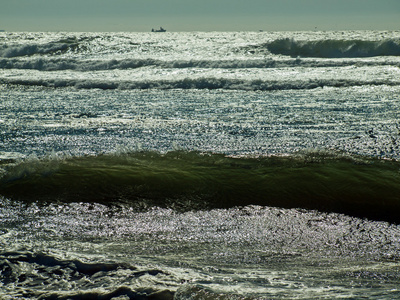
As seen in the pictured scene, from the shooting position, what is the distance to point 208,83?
2134cm

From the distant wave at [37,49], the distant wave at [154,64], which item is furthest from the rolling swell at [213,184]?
the distant wave at [37,49]

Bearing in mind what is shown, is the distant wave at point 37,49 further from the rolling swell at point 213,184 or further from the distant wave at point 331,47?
the rolling swell at point 213,184

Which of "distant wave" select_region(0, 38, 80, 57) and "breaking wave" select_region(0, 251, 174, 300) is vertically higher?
"distant wave" select_region(0, 38, 80, 57)

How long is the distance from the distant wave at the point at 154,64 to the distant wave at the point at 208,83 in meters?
6.40

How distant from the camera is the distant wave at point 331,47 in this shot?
3481cm

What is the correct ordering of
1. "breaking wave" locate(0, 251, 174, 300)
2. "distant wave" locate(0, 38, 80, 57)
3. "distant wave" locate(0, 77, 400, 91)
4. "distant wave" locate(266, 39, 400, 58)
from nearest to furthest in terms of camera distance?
"breaking wave" locate(0, 251, 174, 300)
"distant wave" locate(0, 77, 400, 91)
"distant wave" locate(266, 39, 400, 58)
"distant wave" locate(0, 38, 80, 57)

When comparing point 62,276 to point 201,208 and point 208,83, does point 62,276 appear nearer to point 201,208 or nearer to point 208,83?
point 201,208

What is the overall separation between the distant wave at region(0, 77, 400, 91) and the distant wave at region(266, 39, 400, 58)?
1506 cm

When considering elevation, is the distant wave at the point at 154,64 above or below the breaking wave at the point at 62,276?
above

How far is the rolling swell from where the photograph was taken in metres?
5.66

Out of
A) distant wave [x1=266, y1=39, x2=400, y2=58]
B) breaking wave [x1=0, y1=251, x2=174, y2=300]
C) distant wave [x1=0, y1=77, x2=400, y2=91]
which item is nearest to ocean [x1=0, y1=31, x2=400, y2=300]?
breaking wave [x1=0, y1=251, x2=174, y2=300]

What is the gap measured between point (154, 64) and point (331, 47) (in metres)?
15.8

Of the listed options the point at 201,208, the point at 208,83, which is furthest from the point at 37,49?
the point at 201,208

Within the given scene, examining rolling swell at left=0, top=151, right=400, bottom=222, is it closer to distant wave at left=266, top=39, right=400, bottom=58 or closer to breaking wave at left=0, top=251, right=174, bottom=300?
breaking wave at left=0, top=251, right=174, bottom=300
